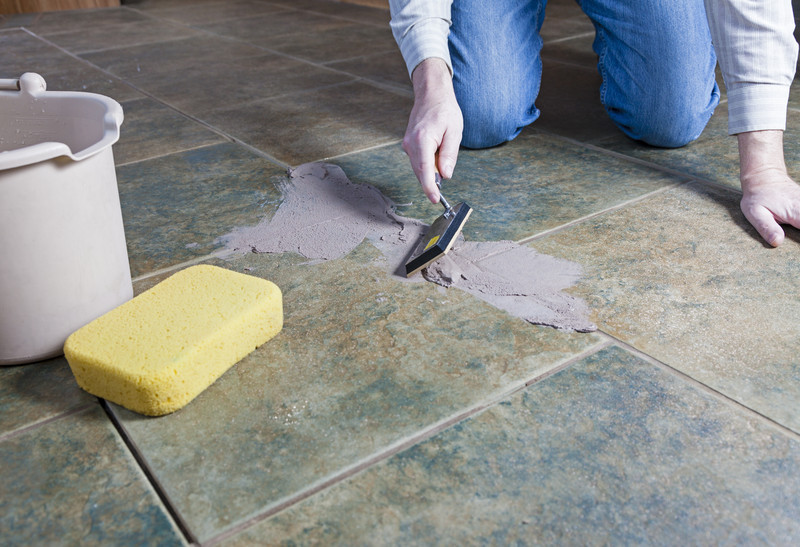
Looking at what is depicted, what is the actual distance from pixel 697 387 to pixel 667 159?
3.21 ft

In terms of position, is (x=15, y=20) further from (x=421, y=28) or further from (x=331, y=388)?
(x=331, y=388)

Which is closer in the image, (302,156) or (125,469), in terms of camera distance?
(125,469)

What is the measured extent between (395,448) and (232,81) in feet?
7.20

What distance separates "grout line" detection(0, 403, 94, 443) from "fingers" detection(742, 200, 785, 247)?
1.27m

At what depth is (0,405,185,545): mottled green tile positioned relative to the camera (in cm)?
80

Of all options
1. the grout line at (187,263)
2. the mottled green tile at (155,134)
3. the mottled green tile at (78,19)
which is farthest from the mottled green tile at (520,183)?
the mottled green tile at (78,19)

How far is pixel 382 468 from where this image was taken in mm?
877

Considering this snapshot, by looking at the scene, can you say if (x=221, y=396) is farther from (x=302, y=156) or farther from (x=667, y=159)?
(x=667, y=159)

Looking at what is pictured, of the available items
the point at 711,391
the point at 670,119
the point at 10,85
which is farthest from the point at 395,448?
the point at 670,119

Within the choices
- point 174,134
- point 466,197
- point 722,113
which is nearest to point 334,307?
point 466,197

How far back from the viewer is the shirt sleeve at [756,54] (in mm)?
1431

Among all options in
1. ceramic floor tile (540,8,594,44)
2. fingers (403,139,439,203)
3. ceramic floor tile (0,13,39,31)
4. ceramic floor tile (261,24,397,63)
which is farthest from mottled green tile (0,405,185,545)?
ceramic floor tile (0,13,39,31)

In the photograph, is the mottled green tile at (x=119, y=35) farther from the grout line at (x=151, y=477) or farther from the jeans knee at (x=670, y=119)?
the grout line at (x=151, y=477)

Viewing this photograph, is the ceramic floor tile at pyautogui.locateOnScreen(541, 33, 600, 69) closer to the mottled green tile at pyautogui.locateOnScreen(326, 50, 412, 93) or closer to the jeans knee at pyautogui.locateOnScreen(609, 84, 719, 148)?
the mottled green tile at pyautogui.locateOnScreen(326, 50, 412, 93)
